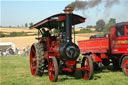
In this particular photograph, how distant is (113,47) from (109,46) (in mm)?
215

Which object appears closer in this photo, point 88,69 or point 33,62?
point 88,69

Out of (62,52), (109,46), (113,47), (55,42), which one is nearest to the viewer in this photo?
(62,52)

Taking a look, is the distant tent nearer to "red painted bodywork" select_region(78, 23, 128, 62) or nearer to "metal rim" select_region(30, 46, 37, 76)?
"red painted bodywork" select_region(78, 23, 128, 62)

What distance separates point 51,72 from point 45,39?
6.20 feet

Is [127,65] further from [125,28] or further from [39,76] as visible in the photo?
[39,76]

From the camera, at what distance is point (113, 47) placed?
9.86 m

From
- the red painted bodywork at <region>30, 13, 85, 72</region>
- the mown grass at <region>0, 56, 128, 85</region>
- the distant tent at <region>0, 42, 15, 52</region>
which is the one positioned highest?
the red painted bodywork at <region>30, 13, 85, 72</region>

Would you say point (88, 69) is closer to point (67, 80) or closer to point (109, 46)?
point (67, 80)

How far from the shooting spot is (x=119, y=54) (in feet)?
32.5

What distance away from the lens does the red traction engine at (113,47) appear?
364 inches

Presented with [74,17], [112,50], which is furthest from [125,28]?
[74,17]

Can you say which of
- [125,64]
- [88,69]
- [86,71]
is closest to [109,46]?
[125,64]

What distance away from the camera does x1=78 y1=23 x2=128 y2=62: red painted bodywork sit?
368 inches

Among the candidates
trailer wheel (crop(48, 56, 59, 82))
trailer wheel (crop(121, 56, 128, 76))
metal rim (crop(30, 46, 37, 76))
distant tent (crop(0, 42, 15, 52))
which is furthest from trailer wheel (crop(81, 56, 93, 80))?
distant tent (crop(0, 42, 15, 52))
